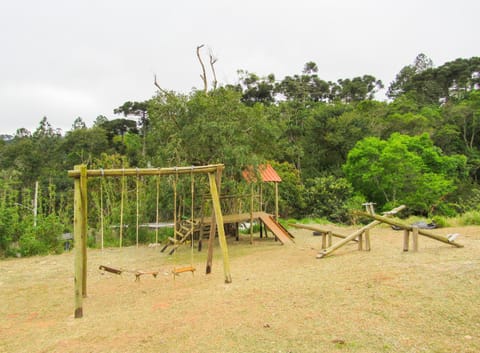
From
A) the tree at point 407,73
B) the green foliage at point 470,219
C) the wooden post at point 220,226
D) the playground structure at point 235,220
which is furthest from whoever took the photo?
the tree at point 407,73

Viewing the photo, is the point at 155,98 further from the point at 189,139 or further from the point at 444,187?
the point at 444,187

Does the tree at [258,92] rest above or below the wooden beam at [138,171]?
above

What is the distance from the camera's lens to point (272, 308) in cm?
449

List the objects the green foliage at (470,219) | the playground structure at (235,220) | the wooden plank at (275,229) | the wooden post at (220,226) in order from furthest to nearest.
→ the green foliage at (470,219)
the wooden plank at (275,229)
the playground structure at (235,220)
the wooden post at (220,226)

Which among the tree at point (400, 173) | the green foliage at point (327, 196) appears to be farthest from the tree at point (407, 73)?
Answer: the green foliage at point (327, 196)

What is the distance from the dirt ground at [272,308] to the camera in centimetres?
354

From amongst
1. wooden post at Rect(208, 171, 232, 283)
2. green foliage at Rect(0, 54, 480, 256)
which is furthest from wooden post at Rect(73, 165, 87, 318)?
green foliage at Rect(0, 54, 480, 256)

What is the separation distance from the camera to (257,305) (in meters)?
4.66

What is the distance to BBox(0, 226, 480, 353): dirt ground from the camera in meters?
3.54

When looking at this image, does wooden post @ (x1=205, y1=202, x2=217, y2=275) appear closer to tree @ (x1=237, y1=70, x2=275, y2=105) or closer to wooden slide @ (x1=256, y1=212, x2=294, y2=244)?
wooden slide @ (x1=256, y1=212, x2=294, y2=244)

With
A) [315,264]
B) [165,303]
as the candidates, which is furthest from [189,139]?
[165,303]

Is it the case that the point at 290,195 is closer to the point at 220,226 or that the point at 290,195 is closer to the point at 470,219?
the point at 470,219

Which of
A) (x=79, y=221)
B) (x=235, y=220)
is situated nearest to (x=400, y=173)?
(x=235, y=220)

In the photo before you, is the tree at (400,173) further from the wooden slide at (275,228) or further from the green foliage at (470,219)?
the wooden slide at (275,228)
